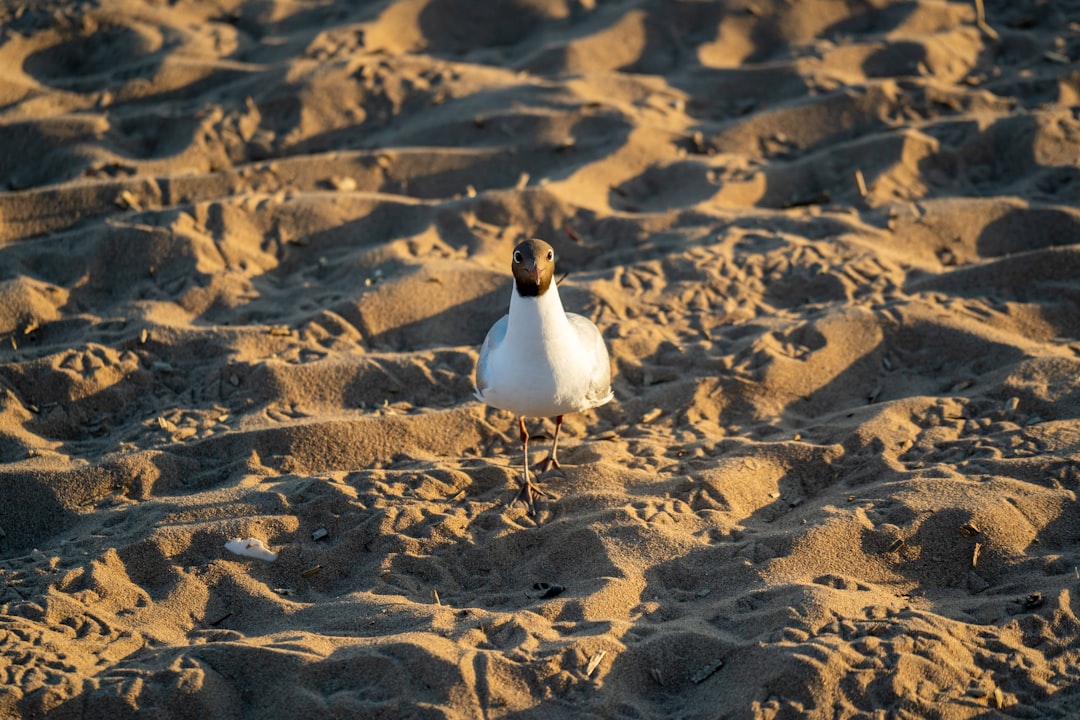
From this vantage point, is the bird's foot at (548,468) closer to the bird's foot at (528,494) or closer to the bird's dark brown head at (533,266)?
the bird's foot at (528,494)

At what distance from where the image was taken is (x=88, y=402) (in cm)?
404

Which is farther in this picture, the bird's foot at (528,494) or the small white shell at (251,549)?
the bird's foot at (528,494)

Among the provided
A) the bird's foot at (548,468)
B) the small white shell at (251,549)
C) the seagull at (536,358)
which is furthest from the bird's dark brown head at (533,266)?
the small white shell at (251,549)

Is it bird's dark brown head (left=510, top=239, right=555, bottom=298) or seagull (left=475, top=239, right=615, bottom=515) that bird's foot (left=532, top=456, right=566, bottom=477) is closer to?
seagull (left=475, top=239, right=615, bottom=515)

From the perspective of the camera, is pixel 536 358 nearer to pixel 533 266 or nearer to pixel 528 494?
pixel 533 266

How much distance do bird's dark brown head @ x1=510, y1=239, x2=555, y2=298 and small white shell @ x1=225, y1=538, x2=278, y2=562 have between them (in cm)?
124

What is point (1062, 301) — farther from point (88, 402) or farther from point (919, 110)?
point (88, 402)

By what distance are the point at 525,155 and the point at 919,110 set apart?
2.28 meters

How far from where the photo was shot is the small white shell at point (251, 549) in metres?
3.31

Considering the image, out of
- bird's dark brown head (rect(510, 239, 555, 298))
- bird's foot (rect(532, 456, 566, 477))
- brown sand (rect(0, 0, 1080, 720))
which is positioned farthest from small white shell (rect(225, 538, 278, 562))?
bird's dark brown head (rect(510, 239, 555, 298))

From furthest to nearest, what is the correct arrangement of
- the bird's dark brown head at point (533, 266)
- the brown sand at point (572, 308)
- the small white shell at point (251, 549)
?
the bird's dark brown head at point (533, 266)
the small white shell at point (251, 549)
the brown sand at point (572, 308)

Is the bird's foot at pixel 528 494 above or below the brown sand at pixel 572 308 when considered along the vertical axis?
below

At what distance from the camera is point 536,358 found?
3609 mm

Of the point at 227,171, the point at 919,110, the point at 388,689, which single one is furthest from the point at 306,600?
the point at 919,110
